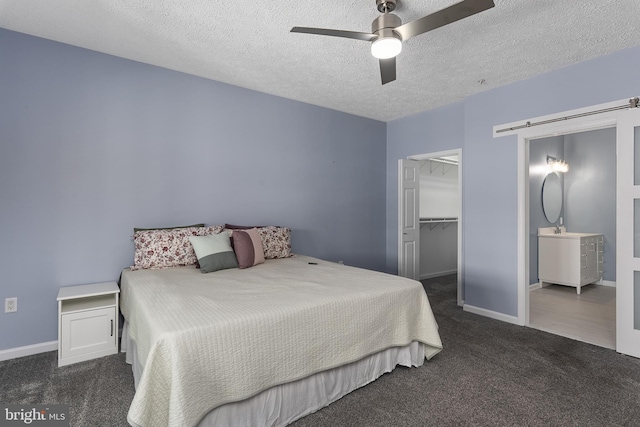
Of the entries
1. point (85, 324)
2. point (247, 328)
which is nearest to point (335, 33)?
point (247, 328)

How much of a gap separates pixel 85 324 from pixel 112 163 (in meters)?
1.38

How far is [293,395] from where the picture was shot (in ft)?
6.06

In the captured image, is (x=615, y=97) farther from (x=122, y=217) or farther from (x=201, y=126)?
(x=122, y=217)

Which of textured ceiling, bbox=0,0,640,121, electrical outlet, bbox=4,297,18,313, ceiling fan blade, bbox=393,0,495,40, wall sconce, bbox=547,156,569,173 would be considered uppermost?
textured ceiling, bbox=0,0,640,121

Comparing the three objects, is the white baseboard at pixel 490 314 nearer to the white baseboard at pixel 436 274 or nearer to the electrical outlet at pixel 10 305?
the white baseboard at pixel 436 274

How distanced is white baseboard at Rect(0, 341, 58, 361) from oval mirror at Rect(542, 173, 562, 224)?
6.29 meters

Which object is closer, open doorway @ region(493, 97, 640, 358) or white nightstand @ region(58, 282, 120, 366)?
white nightstand @ region(58, 282, 120, 366)

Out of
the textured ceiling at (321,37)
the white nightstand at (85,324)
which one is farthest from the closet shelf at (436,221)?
the white nightstand at (85,324)

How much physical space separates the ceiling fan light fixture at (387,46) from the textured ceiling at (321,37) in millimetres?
325

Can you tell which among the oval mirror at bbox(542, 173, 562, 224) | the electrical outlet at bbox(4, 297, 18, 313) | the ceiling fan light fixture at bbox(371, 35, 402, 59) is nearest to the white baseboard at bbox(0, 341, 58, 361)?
the electrical outlet at bbox(4, 297, 18, 313)

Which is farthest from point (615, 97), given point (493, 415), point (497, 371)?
point (493, 415)

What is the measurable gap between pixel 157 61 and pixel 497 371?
12.9 ft

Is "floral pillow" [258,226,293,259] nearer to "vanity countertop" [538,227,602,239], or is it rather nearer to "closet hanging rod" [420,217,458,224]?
"closet hanging rod" [420,217,458,224]

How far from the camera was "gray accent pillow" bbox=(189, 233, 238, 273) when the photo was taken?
9.21 feet
